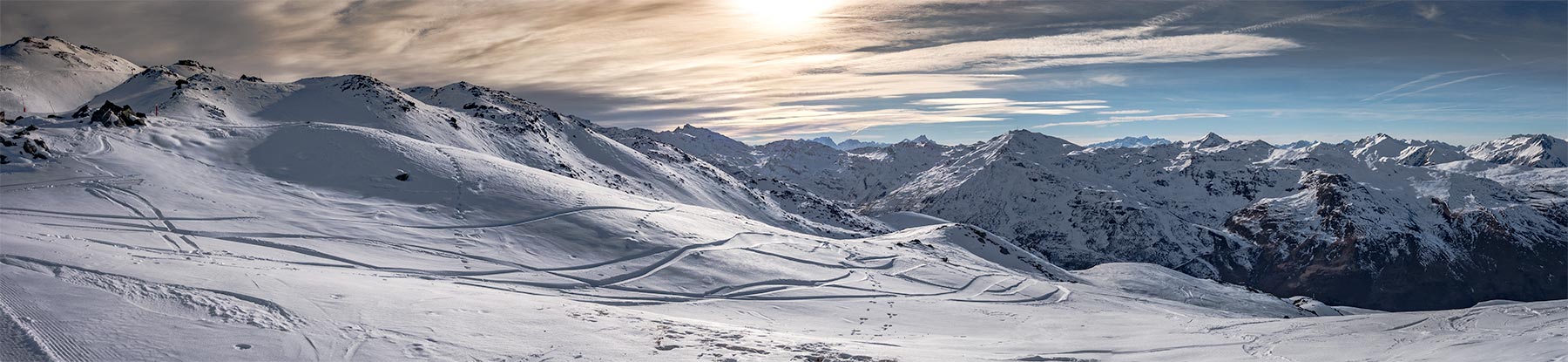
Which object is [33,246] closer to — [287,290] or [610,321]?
[287,290]

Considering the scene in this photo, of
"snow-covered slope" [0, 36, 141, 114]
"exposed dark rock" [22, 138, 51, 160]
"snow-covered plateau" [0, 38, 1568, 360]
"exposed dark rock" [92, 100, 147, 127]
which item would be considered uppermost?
"snow-covered slope" [0, 36, 141, 114]

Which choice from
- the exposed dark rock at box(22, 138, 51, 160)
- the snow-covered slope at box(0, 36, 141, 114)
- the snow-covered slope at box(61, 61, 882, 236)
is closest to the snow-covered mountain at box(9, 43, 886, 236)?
the snow-covered slope at box(61, 61, 882, 236)

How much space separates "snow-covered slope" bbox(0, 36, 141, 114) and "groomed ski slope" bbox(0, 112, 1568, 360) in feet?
316

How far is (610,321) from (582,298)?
852cm

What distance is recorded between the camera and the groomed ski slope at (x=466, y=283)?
15148mm

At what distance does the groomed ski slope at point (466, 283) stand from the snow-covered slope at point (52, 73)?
9639 cm

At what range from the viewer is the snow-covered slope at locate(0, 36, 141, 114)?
121500mm

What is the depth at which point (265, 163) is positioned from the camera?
176ft

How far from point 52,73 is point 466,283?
177 meters

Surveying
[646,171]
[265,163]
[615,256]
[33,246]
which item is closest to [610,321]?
[33,246]

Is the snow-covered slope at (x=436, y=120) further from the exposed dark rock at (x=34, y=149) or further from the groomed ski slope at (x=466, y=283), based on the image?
the exposed dark rock at (x=34, y=149)

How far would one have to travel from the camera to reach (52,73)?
460 ft

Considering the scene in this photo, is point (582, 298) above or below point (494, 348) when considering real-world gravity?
below

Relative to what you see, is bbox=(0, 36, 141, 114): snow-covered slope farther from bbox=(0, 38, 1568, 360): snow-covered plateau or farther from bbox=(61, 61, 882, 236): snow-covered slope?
bbox=(0, 38, 1568, 360): snow-covered plateau
